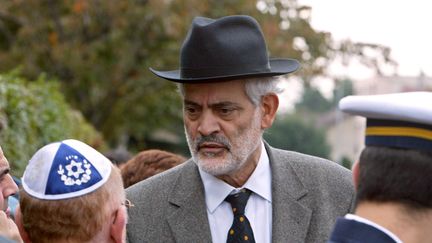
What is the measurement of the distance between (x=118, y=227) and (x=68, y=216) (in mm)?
206

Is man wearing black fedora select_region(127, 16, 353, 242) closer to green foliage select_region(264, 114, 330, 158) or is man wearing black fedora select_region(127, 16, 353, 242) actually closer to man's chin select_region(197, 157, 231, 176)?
man's chin select_region(197, 157, 231, 176)

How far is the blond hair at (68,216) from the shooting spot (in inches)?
117

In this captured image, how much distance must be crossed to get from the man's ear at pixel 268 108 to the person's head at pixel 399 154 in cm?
204

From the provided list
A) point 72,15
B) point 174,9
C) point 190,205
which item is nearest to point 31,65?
point 72,15

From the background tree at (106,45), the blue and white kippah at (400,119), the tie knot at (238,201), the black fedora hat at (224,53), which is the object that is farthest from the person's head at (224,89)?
the background tree at (106,45)

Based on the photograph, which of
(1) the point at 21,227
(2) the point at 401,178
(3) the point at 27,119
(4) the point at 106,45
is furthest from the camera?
(4) the point at 106,45

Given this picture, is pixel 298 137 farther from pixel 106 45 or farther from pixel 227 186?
pixel 227 186

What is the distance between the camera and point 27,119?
7.62 m

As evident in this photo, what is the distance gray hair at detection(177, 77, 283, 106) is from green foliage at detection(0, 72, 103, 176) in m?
2.22

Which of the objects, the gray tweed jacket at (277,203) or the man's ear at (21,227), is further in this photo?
the gray tweed jacket at (277,203)

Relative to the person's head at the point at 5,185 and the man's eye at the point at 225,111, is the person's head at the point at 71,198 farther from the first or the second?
the man's eye at the point at 225,111

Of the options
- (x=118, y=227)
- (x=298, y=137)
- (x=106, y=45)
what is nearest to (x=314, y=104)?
(x=298, y=137)

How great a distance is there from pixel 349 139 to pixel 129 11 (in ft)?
153

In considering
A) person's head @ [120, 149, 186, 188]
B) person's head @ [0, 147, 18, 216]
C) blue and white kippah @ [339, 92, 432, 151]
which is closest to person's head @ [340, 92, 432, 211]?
blue and white kippah @ [339, 92, 432, 151]
